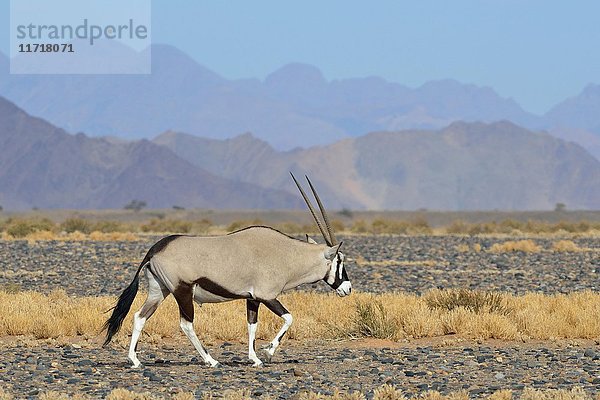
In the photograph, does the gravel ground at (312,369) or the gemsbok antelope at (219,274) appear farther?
the gemsbok antelope at (219,274)

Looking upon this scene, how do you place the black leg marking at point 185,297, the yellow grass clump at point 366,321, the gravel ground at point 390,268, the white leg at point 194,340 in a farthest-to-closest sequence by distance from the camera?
the gravel ground at point 390,268 → the yellow grass clump at point 366,321 → the white leg at point 194,340 → the black leg marking at point 185,297

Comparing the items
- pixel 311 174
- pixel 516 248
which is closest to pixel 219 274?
pixel 516 248


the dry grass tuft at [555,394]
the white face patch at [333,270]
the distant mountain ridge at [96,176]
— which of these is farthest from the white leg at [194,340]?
the distant mountain ridge at [96,176]

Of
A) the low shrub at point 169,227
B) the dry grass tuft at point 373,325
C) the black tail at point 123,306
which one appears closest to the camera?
the black tail at point 123,306

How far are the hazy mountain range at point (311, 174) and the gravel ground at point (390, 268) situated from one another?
125097 millimetres

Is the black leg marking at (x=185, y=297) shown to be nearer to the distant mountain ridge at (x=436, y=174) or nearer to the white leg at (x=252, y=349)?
the white leg at (x=252, y=349)

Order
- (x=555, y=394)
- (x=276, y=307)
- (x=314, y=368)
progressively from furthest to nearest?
1. (x=276, y=307)
2. (x=314, y=368)
3. (x=555, y=394)

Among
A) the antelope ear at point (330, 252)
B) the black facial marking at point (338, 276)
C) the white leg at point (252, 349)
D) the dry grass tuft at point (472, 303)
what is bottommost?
the white leg at point (252, 349)

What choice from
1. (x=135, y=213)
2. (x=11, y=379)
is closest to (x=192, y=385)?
(x=11, y=379)

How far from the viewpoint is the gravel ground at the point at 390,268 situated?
24.9 m

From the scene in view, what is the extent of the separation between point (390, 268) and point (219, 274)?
17.8m

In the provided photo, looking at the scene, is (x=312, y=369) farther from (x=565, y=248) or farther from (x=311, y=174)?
(x=311, y=174)

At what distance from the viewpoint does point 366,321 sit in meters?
15.9

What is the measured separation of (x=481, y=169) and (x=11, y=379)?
184082mm
